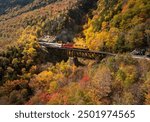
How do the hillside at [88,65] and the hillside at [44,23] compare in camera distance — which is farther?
the hillside at [44,23]

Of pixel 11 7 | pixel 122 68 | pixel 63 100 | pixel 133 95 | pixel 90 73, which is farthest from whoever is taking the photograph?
pixel 11 7

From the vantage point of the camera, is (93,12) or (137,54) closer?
(137,54)

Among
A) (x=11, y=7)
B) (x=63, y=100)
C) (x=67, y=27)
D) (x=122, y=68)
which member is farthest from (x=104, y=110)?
(x=11, y=7)

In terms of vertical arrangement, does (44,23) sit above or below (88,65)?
above

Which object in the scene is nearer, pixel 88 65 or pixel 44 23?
pixel 88 65

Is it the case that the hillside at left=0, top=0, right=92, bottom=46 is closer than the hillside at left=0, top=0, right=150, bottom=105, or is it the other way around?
the hillside at left=0, top=0, right=150, bottom=105

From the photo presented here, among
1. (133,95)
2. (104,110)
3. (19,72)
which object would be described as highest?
(104,110)

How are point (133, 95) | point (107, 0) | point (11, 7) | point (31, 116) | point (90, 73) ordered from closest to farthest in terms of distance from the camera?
point (31, 116) < point (133, 95) < point (90, 73) < point (107, 0) < point (11, 7)

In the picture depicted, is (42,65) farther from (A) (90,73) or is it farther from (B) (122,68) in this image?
(B) (122,68)
